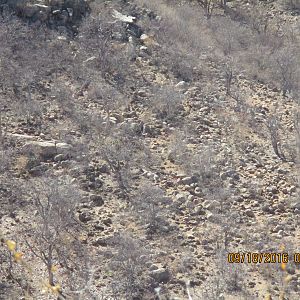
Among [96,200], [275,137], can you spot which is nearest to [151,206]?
[96,200]

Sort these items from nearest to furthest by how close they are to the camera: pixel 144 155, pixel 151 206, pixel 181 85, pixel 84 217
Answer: pixel 84 217 < pixel 151 206 < pixel 144 155 < pixel 181 85

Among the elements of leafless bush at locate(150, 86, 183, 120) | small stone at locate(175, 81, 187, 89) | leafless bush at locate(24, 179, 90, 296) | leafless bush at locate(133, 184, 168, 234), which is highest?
small stone at locate(175, 81, 187, 89)

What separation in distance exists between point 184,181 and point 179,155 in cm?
74

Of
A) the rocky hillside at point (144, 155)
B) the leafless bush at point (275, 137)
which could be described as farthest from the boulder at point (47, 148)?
the leafless bush at point (275, 137)

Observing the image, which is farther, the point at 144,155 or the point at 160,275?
the point at 144,155

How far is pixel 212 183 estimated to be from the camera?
8.54m

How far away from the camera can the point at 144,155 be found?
30.2 ft

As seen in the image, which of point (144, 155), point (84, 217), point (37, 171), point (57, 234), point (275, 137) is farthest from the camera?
point (275, 137)

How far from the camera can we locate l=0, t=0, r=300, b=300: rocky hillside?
685cm

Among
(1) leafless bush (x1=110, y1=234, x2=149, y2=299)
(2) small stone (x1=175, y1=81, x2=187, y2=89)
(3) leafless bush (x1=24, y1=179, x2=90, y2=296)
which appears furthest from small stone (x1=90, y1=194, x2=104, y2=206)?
(2) small stone (x1=175, y1=81, x2=187, y2=89)

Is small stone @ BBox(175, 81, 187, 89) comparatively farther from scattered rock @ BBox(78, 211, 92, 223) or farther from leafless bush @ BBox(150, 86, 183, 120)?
scattered rock @ BBox(78, 211, 92, 223)

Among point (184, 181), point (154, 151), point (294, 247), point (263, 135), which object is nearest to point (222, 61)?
point (263, 135)

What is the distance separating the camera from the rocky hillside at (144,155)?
685 centimetres

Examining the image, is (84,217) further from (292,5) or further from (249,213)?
(292,5)
